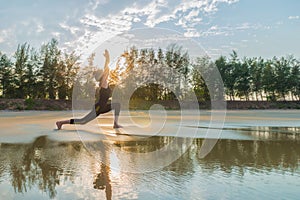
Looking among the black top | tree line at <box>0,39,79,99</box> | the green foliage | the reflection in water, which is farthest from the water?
tree line at <box>0,39,79,99</box>

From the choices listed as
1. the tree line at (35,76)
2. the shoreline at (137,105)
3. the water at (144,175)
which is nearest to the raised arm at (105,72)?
the water at (144,175)

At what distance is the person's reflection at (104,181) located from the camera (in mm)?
2879

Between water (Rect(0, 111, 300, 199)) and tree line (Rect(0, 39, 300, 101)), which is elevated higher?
tree line (Rect(0, 39, 300, 101))

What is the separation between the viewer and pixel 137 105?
106ft

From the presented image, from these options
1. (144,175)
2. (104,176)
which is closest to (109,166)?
(104,176)

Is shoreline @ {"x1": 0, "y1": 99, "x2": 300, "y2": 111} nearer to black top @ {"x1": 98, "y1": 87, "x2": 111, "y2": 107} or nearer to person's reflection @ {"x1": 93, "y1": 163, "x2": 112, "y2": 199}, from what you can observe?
black top @ {"x1": 98, "y1": 87, "x2": 111, "y2": 107}

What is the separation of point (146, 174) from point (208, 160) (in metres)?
1.23

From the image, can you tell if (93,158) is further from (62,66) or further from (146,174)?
(62,66)

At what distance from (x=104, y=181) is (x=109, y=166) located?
2.41 feet

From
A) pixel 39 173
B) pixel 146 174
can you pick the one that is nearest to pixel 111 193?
pixel 146 174

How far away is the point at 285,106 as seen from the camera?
4569 cm

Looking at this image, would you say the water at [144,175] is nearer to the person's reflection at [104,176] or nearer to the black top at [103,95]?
the person's reflection at [104,176]

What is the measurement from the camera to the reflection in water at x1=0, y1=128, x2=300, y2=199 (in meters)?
3.06

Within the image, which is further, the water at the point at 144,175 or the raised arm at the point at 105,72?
the raised arm at the point at 105,72
